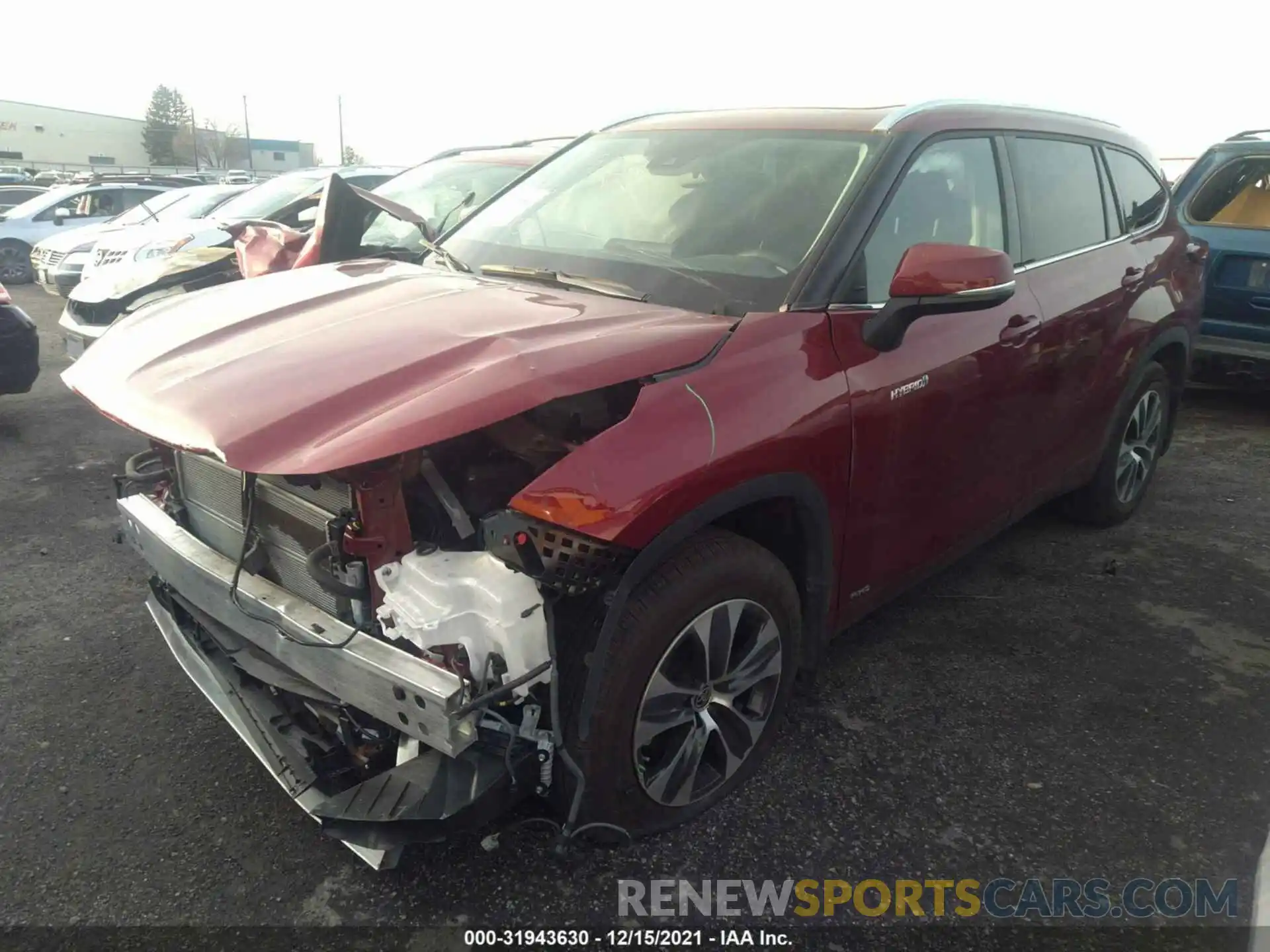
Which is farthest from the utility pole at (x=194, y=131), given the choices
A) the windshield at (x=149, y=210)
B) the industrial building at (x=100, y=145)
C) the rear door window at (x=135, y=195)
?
the windshield at (x=149, y=210)

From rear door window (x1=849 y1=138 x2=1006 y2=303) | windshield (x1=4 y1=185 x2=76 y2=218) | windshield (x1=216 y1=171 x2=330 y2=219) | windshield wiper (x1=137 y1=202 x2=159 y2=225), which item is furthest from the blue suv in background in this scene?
windshield (x1=4 y1=185 x2=76 y2=218)

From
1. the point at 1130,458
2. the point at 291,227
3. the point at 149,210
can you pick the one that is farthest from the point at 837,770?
the point at 149,210

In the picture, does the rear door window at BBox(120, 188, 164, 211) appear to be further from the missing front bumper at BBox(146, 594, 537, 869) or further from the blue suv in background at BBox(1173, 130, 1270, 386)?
the missing front bumper at BBox(146, 594, 537, 869)

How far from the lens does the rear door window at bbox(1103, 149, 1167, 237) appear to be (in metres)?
4.12

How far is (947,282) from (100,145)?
317 ft

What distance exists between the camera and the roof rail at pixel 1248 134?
7.01 meters

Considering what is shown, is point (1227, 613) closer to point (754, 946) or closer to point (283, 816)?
point (754, 946)

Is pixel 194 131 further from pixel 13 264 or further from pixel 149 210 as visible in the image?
pixel 149 210

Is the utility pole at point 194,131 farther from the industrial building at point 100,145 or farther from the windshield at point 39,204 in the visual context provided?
the windshield at point 39,204

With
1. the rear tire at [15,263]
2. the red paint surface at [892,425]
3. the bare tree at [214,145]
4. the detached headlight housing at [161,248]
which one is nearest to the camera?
the red paint surface at [892,425]

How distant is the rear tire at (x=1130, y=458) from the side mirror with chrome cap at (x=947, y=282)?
2121 mm

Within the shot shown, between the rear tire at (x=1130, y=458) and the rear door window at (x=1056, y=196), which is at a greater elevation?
the rear door window at (x=1056, y=196)

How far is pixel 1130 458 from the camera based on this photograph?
4523mm

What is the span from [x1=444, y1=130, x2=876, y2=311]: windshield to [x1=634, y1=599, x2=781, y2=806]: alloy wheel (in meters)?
0.89
